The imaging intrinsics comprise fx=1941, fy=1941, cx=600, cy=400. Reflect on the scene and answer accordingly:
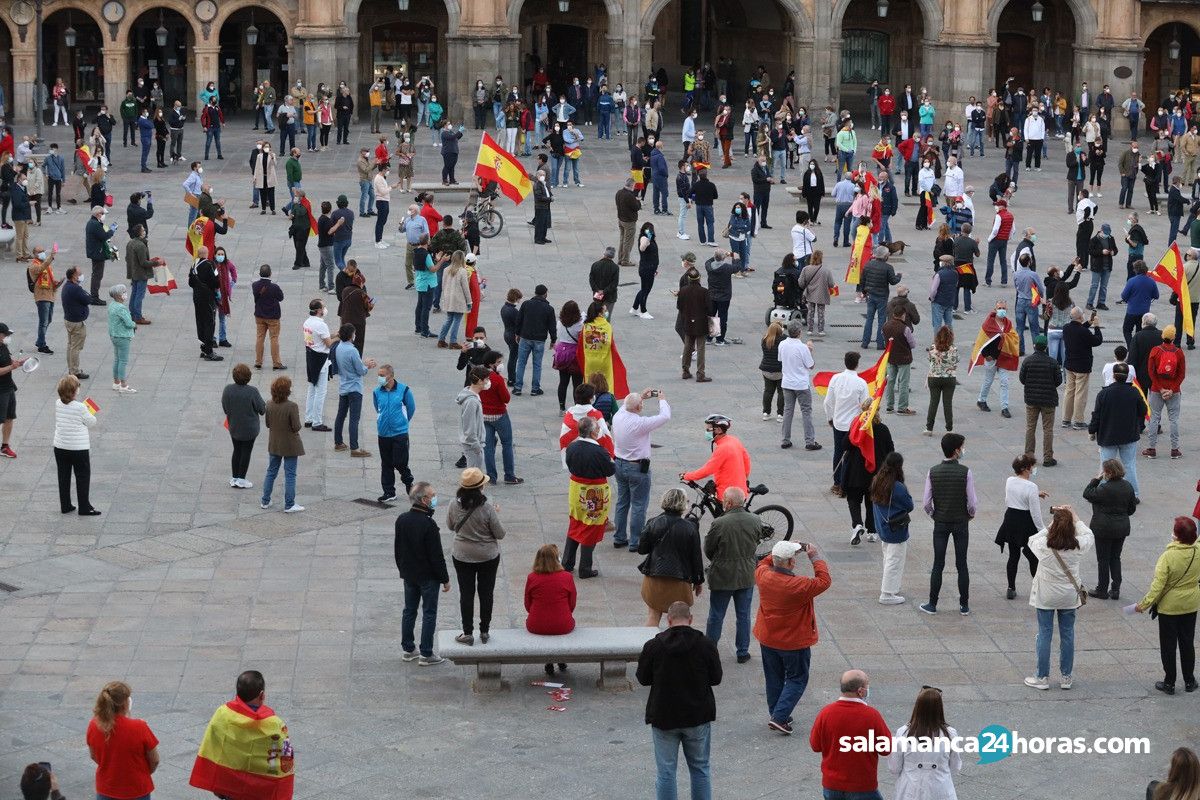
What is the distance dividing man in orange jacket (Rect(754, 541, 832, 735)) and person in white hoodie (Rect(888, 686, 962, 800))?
2.29 meters

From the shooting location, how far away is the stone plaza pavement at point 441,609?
1214 cm

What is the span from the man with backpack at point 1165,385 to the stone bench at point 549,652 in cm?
835

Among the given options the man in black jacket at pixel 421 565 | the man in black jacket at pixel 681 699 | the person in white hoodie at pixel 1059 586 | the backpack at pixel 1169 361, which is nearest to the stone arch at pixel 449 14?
the backpack at pixel 1169 361

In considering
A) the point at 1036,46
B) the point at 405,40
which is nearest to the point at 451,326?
the point at 405,40

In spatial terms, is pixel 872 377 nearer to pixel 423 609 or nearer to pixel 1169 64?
pixel 423 609

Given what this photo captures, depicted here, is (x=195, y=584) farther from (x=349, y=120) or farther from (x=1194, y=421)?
(x=349, y=120)

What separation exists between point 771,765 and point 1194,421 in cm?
1152

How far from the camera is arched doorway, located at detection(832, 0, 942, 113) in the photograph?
2110 inches

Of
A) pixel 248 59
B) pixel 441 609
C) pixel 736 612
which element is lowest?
pixel 441 609

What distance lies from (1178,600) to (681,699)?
432 cm

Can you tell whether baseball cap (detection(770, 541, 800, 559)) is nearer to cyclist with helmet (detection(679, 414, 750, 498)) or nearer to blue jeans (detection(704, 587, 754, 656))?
blue jeans (detection(704, 587, 754, 656))

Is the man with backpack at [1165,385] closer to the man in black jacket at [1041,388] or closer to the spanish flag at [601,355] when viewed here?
the man in black jacket at [1041,388]

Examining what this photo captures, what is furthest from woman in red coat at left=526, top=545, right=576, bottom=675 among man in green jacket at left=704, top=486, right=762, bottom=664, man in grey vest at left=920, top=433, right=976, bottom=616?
man in grey vest at left=920, top=433, right=976, bottom=616

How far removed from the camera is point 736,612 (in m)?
14.0
